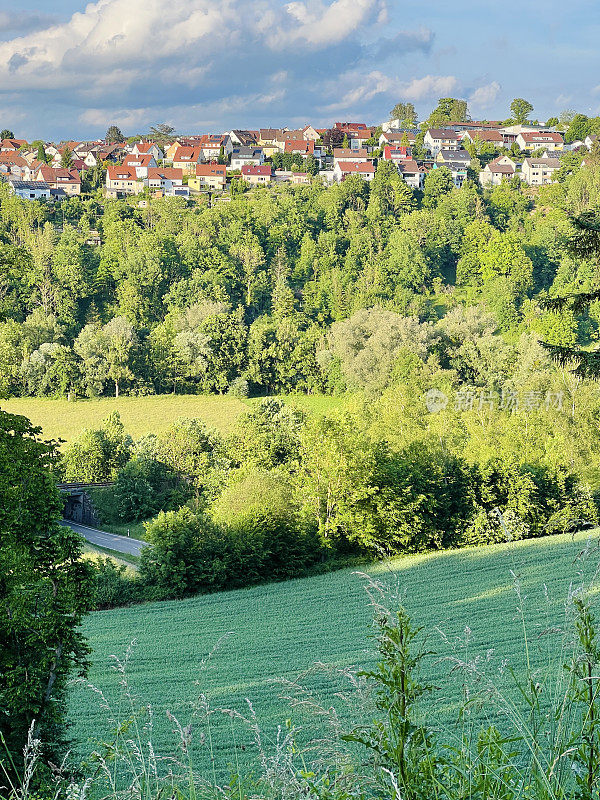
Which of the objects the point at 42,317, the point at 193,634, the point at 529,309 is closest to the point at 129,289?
the point at 42,317

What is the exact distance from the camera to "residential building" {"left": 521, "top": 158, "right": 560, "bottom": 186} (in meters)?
80.7

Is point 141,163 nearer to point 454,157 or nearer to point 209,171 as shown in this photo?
point 209,171

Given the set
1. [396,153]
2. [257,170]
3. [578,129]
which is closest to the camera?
[257,170]

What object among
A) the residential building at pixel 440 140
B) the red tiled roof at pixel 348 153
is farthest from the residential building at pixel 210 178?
Result: the residential building at pixel 440 140

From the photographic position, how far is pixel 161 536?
53.5ft

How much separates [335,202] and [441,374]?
34224 mm

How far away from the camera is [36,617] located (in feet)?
16.9

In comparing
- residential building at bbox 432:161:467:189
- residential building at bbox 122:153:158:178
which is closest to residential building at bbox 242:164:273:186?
residential building at bbox 122:153:158:178

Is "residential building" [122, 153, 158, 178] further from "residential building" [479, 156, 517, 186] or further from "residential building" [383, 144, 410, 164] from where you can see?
"residential building" [479, 156, 517, 186]

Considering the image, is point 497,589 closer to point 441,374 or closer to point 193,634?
point 193,634

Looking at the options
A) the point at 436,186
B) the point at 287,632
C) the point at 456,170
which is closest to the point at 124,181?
the point at 436,186

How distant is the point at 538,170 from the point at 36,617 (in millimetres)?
83055

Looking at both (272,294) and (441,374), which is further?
(272,294)

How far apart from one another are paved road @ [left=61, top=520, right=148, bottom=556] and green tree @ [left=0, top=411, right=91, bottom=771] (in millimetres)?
15408
